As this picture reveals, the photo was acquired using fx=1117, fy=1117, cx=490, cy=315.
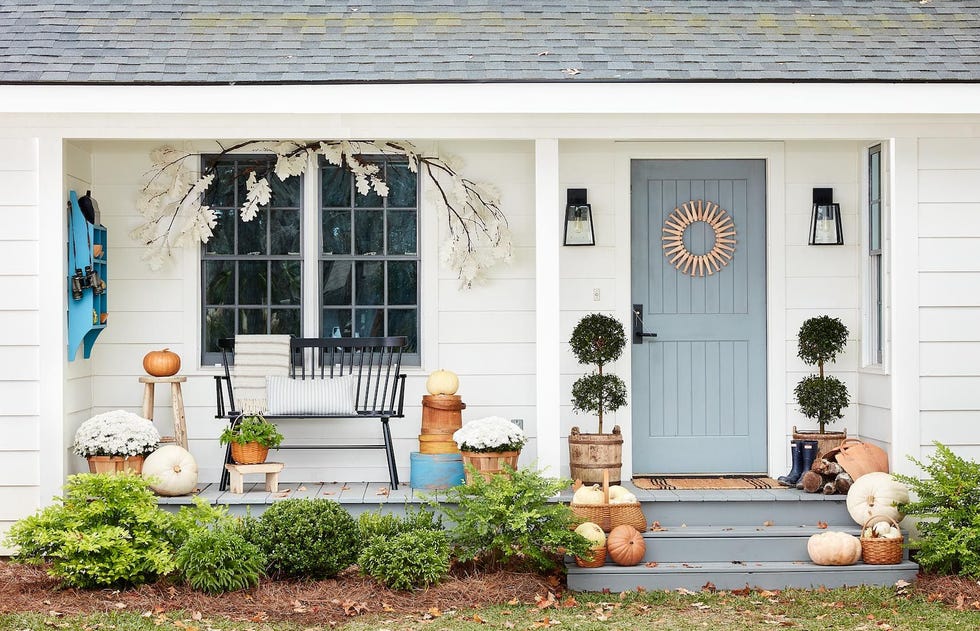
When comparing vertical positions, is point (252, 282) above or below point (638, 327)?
above

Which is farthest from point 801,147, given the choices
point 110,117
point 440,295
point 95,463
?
point 95,463

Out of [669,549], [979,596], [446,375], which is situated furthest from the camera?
[446,375]

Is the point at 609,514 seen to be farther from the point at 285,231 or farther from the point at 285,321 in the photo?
the point at 285,231

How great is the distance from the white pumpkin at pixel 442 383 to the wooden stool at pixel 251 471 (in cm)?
96

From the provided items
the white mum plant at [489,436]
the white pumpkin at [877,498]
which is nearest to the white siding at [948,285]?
the white pumpkin at [877,498]

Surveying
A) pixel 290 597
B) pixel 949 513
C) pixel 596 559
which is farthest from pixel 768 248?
pixel 290 597

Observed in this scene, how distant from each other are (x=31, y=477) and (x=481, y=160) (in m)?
3.11

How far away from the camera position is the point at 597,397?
6.44 m

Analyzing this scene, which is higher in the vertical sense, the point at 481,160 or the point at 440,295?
the point at 481,160

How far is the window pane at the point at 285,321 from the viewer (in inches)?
267

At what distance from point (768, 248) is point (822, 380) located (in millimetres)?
882

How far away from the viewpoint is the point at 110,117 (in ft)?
19.1

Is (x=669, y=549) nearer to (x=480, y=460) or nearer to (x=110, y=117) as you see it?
(x=480, y=460)

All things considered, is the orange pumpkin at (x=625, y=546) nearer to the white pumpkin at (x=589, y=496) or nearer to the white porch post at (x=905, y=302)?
the white pumpkin at (x=589, y=496)
